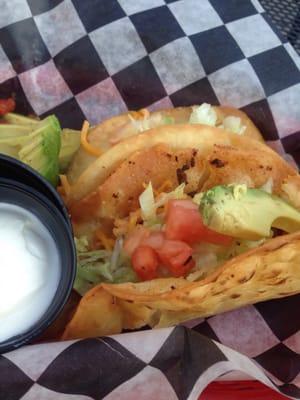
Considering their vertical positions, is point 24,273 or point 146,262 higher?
point 24,273

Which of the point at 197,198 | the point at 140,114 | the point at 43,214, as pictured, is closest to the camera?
the point at 43,214

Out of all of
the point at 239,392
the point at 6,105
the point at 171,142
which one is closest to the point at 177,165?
the point at 171,142

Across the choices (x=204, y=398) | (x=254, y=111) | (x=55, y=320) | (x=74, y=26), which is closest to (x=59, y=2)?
(x=74, y=26)

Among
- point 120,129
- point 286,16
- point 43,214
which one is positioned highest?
point 43,214

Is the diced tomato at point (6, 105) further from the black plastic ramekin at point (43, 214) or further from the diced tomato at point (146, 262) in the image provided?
the diced tomato at point (146, 262)

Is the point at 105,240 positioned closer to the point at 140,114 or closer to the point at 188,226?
the point at 188,226

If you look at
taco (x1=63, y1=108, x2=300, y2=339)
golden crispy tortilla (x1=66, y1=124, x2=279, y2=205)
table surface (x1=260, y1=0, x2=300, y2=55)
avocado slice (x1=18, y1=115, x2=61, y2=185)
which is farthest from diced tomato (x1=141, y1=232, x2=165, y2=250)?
table surface (x1=260, y1=0, x2=300, y2=55)
